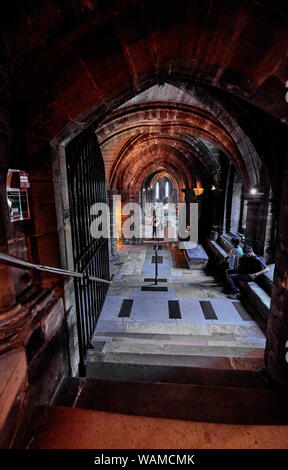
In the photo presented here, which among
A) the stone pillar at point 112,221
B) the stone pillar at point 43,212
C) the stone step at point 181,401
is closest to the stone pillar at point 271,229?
the stone step at point 181,401

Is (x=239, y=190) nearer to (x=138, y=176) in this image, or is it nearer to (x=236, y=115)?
(x=236, y=115)

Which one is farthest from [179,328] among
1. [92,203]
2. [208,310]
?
[92,203]

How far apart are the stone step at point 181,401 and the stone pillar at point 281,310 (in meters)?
0.26

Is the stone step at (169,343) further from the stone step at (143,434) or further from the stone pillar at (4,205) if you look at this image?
the stone pillar at (4,205)

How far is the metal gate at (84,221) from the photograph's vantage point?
284 cm

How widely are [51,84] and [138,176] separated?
1241 cm

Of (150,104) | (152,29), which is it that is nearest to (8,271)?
(152,29)

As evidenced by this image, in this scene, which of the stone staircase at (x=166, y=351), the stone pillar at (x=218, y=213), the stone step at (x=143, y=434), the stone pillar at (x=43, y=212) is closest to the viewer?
the stone step at (x=143, y=434)

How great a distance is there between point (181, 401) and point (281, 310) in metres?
1.48

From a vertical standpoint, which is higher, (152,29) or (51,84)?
(152,29)

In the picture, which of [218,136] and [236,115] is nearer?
[236,115]

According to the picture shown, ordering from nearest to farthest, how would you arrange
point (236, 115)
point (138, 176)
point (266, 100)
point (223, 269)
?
point (266, 100), point (236, 115), point (223, 269), point (138, 176)
